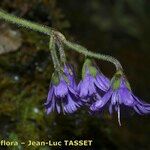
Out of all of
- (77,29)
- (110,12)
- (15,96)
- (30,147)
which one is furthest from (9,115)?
(110,12)

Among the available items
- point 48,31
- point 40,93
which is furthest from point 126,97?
point 40,93

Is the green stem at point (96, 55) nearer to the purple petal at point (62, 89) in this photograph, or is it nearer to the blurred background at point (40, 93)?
the purple petal at point (62, 89)

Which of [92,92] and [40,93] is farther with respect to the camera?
[40,93]

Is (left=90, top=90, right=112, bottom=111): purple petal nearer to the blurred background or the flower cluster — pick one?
the flower cluster

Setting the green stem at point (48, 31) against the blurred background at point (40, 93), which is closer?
the green stem at point (48, 31)

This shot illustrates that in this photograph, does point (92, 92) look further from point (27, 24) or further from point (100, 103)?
point (27, 24)

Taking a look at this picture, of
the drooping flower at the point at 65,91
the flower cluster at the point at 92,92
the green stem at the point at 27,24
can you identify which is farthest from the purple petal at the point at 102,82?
the green stem at the point at 27,24
